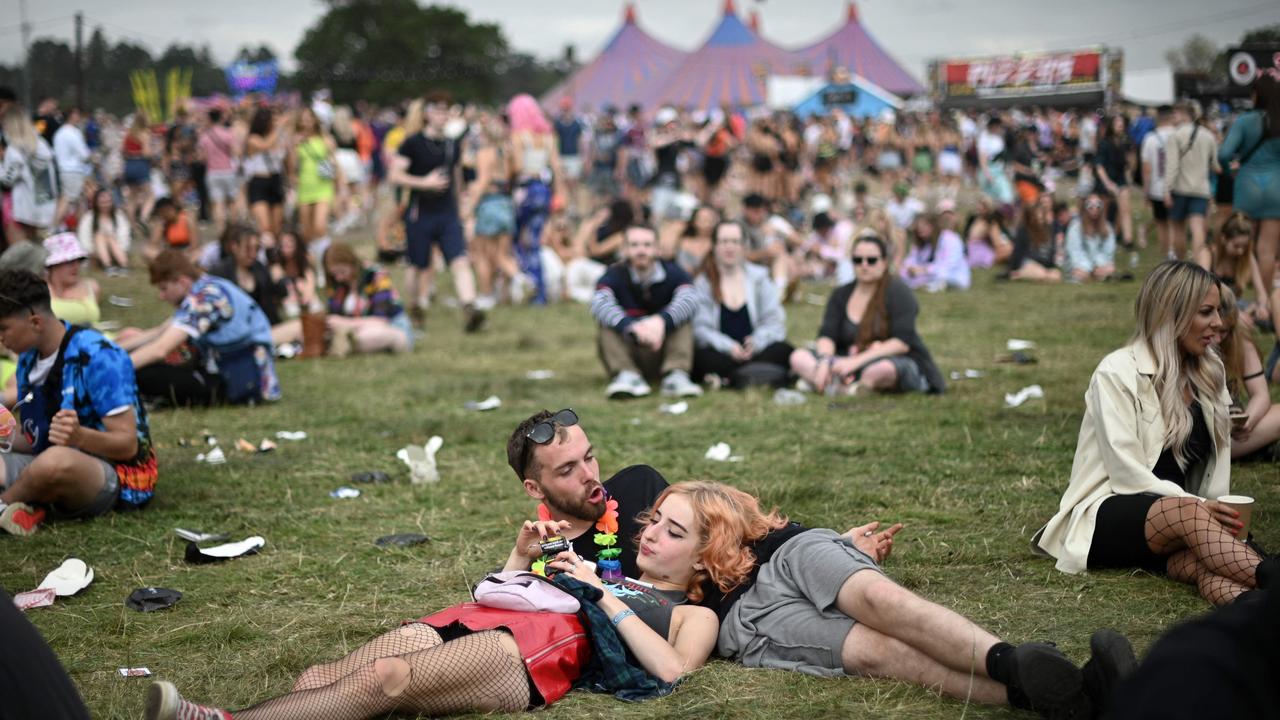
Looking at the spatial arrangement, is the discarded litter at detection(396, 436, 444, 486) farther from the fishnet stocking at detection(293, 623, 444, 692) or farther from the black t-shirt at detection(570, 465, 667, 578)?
the fishnet stocking at detection(293, 623, 444, 692)

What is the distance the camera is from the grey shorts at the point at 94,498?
5.80 meters

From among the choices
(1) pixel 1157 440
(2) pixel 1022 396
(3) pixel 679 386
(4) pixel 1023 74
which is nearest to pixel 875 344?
(2) pixel 1022 396

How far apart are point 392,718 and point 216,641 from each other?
118 cm

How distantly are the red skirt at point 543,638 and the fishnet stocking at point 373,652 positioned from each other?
6 cm

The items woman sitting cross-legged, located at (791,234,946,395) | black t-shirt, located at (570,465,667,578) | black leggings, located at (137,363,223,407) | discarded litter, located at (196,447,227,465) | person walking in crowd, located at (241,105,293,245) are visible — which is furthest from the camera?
person walking in crowd, located at (241,105,293,245)

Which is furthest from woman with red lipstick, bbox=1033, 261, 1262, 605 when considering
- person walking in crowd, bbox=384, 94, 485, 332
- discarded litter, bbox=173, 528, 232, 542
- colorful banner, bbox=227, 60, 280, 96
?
colorful banner, bbox=227, 60, 280, 96

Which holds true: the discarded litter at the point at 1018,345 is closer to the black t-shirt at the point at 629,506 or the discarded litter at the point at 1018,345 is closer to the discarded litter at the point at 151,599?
the black t-shirt at the point at 629,506

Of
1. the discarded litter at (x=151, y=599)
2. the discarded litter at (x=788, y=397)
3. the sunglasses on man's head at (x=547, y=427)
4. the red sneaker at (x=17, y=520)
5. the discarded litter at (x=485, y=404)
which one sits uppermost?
the sunglasses on man's head at (x=547, y=427)

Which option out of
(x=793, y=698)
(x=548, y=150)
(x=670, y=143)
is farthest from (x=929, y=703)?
(x=670, y=143)

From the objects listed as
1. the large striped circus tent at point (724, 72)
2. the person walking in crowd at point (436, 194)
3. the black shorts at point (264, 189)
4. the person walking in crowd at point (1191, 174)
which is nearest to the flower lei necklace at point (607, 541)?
the person walking in crowd at point (436, 194)

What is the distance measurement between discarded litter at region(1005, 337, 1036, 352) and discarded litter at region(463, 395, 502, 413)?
4579mm

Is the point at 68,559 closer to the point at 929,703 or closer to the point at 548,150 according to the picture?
the point at 929,703

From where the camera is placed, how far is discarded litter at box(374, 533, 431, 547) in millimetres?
5535

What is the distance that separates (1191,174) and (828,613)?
11.0 meters
